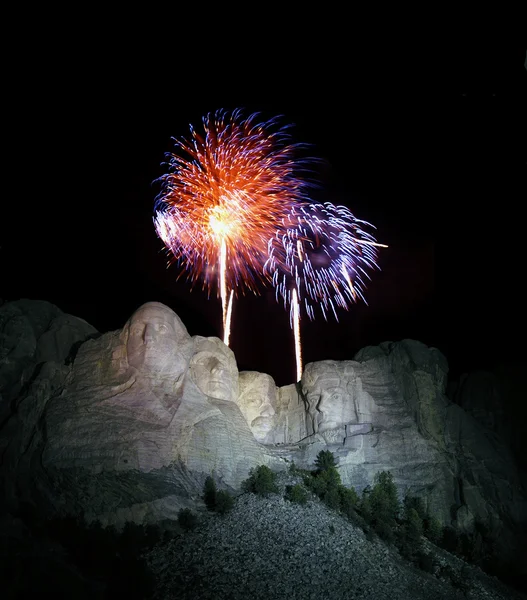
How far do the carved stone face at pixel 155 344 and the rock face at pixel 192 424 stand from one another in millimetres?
60

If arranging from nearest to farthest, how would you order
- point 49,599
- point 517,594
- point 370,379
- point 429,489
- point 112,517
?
point 49,599 < point 112,517 < point 517,594 < point 429,489 < point 370,379

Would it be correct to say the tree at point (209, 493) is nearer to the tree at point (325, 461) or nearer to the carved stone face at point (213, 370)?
the carved stone face at point (213, 370)

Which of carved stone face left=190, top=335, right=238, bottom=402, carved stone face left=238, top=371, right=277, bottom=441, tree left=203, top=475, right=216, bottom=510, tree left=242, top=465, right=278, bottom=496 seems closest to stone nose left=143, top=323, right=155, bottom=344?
carved stone face left=190, top=335, right=238, bottom=402

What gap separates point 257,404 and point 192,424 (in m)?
9.67

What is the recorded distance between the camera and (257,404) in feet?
114

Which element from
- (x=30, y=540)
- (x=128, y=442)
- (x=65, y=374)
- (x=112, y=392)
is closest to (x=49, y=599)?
(x=30, y=540)

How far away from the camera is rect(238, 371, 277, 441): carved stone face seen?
34.3 metres

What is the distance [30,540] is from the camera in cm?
2128

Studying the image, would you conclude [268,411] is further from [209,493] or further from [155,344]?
[155,344]

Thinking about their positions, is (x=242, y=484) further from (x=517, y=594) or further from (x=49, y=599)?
(x=517, y=594)

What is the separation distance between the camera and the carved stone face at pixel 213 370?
102 feet

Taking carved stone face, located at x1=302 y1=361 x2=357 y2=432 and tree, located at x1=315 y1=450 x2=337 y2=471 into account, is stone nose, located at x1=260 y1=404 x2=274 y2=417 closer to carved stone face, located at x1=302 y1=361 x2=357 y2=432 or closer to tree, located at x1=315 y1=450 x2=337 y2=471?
carved stone face, located at x1=302 y1=361 x2=357 y2=432

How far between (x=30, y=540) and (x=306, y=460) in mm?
15762

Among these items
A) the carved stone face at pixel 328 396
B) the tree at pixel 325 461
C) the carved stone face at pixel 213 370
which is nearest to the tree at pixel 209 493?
the carved stone face at pixel 213 370
